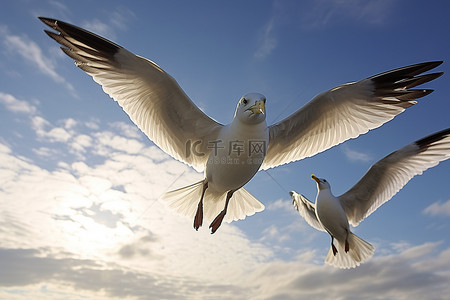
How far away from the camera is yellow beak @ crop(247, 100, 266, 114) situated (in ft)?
12.9

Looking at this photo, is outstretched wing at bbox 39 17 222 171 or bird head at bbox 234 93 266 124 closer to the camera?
bird head at bbox 234 93 266 124

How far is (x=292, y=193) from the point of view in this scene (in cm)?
839

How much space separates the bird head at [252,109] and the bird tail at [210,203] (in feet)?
4.37

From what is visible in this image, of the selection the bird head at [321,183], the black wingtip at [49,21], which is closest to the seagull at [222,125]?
the black wingtip at [49,21]

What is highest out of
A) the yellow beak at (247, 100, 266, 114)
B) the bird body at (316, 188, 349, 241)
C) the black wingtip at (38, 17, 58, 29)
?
the black wingtip at (38, 17, 58, 29)

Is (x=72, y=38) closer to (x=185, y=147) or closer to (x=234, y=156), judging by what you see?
(x=185, y=147)

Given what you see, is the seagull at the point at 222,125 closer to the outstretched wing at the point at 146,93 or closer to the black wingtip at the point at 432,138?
the outstretched wing at the point at 146,93

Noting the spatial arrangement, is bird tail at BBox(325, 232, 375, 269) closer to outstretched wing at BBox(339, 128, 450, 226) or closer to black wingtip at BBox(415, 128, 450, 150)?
outstretched wing at BBox(339, 128, 450, 226)

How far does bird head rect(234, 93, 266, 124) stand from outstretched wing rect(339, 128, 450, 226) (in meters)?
3.87

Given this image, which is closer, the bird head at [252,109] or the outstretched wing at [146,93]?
the bird head at [252,109]

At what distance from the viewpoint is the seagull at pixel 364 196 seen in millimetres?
6875

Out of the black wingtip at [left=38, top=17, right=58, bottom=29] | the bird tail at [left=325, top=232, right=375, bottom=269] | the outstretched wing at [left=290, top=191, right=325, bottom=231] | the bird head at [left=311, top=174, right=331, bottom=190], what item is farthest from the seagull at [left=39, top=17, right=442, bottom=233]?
the bird tail at [left=325, top=232, right=375, bottom=269]

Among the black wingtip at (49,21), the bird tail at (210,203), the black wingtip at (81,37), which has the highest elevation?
the black wingtip at (81,37)

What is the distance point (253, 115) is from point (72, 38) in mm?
2245
